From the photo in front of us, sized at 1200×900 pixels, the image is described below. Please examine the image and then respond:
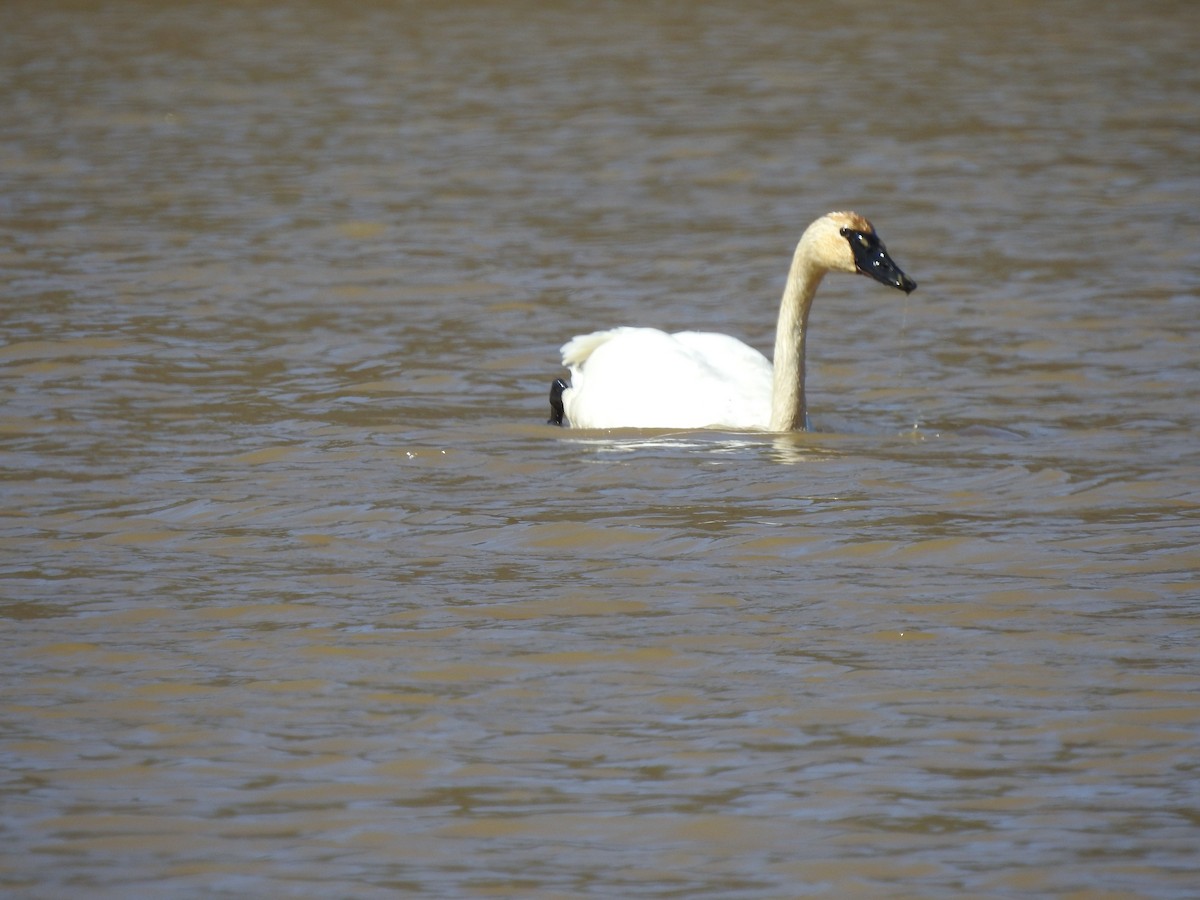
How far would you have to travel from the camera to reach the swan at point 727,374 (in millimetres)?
8312

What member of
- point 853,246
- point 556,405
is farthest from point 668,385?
point 853,246

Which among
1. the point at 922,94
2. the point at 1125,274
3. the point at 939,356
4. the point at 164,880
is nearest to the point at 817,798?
the point at 164,880

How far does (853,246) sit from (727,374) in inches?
30.6

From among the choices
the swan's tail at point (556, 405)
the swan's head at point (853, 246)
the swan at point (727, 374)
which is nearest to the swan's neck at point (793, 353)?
the swan at point (727, 374)

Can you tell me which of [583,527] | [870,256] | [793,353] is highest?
[870,256]

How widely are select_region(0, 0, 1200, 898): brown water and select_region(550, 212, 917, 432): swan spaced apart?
193 mm

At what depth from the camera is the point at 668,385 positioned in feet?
27.7

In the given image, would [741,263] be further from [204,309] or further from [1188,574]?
[1188,574]

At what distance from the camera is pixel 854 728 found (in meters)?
5.04

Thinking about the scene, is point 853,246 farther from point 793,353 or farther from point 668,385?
point 668,385

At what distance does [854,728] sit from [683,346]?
3.86 metres

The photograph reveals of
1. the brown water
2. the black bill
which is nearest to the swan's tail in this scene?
the brown water

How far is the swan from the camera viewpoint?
8.31m

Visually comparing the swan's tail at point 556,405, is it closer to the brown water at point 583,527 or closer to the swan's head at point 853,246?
the brown water at point 583,527
